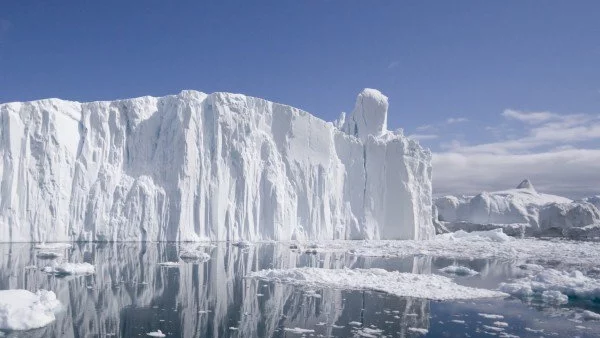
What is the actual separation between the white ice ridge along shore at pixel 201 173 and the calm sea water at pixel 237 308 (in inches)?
346

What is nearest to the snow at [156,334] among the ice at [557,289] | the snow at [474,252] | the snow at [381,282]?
the snow at [381,282]

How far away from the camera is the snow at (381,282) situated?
12.4m

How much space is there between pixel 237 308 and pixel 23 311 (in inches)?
155

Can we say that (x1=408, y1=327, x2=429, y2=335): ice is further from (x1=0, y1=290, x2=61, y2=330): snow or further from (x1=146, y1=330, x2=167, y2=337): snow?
(x1=0, y1=290, x2=61, y2=330): snow

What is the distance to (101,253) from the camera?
19.1 m

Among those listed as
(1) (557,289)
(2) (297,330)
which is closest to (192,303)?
(2) (297,330)

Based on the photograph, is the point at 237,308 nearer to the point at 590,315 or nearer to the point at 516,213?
the point at 590,315

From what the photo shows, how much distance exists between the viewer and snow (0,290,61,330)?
8.20 m

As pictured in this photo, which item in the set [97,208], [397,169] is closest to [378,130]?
[397,169]

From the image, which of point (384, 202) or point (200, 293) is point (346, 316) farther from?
point (384, 202)

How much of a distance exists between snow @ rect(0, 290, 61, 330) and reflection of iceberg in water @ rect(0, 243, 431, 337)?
8.9 inches

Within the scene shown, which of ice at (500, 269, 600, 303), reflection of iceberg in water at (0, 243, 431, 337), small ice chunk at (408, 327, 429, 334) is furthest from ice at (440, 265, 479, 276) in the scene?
small ice chunk at (408, 327, 429, 334)

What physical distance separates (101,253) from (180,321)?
1145 centimetres

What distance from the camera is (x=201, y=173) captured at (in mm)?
27359
